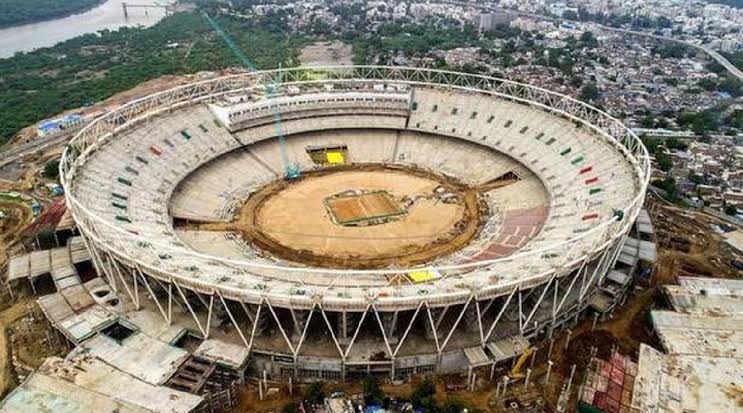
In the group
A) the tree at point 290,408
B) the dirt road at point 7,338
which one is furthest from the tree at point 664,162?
the dirt road at point 7,338

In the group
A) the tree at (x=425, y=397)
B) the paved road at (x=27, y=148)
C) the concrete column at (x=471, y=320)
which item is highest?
the concrete column at (x=471, y=320)

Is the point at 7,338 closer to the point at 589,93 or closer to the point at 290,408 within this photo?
the point at 290,408

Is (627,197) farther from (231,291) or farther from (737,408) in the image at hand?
(231,291)

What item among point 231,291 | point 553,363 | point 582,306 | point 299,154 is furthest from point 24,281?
point 582,306

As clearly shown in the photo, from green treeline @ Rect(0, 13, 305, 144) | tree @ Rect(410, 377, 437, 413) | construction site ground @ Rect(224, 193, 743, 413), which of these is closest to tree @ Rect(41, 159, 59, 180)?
green treeline @ Rect(0, 13, 305, 144)

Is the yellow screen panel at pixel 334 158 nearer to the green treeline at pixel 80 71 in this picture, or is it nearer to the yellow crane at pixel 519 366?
the yellow crane at pixel 519 366

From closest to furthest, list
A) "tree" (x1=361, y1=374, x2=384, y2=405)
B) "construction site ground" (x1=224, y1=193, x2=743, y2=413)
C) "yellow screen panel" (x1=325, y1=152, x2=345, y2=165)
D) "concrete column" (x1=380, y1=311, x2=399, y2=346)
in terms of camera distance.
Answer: "tree" (x1=361, y1=374, x2=384, y2=405), "construction site ground" (x1=224, y1=193, x2=743, y2=413), "concrete column" (x1=380, y1=311, x2=399, y2=346), "yellow screen panel" (x1=325, y1=152, x2=345, y2=165)

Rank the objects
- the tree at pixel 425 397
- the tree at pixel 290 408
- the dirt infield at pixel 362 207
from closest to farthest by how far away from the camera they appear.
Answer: the tree at pixel 290 408 < the tree at pixel 425 397 < the dirt infield at pixel 362 207

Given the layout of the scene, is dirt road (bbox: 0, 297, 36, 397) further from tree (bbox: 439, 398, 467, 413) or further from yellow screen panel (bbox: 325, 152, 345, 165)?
yellow screen panel (bbox: 325, 152, 345, 165)
